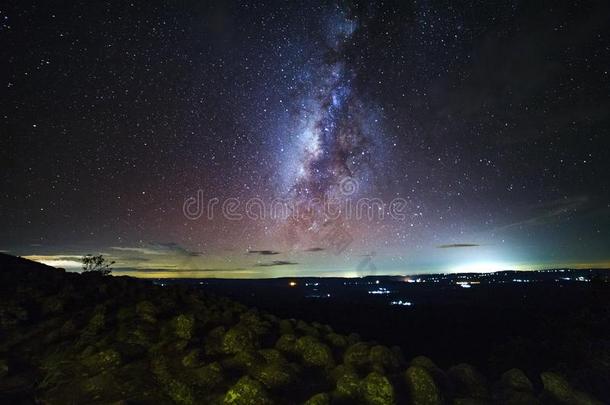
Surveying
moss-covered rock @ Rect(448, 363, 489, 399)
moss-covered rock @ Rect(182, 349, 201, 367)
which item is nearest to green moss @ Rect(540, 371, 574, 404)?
moss-covered rock @ Rect(448, 363, 489, 399)

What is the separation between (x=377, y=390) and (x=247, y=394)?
7.17ft

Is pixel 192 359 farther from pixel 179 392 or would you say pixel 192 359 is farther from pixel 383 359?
pixel 383 359

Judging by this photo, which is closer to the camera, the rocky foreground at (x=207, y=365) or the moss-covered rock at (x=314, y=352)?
the rocky foreground at (x=207, y=365)

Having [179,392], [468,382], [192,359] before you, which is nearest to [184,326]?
[192,359]

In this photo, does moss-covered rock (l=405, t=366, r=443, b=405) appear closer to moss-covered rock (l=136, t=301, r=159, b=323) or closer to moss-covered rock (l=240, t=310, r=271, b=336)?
moss-covered rock (l=240, t=310, r=271, b=336)

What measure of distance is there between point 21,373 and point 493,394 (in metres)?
9.68

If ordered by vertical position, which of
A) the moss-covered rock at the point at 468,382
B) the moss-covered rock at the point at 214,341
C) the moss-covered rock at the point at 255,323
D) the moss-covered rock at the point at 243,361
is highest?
the moss-covered rock at the point at 255,323

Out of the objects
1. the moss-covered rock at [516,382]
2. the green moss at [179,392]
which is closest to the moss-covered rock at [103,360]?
the green moss at [179,392]

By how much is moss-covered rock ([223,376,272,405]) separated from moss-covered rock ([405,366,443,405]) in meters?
2.57

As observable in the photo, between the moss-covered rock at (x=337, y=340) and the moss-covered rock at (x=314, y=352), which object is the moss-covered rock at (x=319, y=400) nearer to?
the moss-covered rock at (x=314, y=352)

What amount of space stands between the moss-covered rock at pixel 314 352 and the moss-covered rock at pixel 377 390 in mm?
1386

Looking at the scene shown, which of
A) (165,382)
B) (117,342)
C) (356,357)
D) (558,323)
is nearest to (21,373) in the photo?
(117,342)

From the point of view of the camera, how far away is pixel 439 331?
52.4m

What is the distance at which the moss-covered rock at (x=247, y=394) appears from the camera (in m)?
5.62
